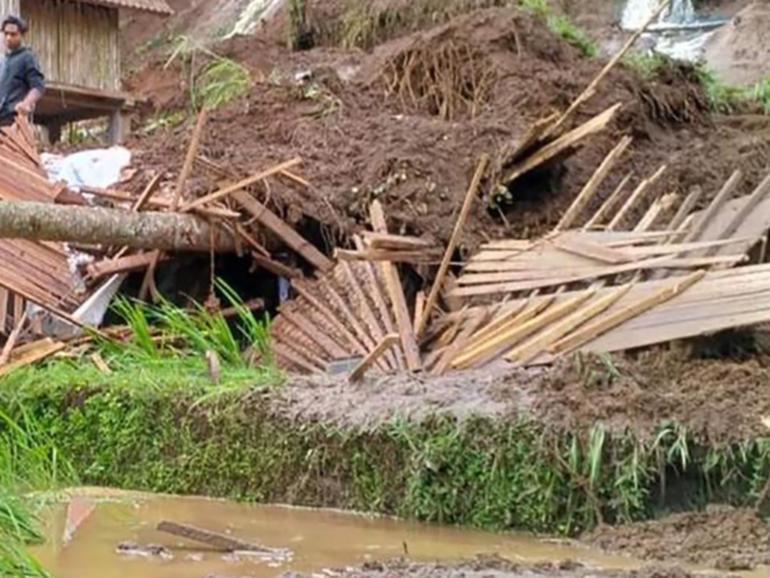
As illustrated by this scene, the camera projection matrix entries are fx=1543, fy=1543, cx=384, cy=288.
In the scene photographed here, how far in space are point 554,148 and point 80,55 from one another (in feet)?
37.8

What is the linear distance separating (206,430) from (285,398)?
603 mm

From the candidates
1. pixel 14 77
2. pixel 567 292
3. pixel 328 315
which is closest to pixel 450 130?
pixel 328 315

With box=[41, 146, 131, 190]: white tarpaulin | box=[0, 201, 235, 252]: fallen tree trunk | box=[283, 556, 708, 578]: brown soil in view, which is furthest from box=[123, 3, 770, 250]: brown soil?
box=[283, 556, 708, 578]: brown soil

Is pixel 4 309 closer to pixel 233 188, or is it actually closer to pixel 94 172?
pixel 233 188

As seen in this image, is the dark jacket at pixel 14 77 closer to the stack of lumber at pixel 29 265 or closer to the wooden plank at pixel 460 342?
the stack of lumber at pixel 29 265

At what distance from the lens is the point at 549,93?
13461 mm

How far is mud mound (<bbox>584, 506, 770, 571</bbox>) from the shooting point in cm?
665

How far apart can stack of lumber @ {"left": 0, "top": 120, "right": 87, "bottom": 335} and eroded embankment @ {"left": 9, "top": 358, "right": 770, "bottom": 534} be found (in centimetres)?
134

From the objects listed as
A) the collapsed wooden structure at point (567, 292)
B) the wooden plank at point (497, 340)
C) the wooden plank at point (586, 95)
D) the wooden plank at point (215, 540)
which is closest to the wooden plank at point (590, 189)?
the collapsed wooden structure at point (567, 292)

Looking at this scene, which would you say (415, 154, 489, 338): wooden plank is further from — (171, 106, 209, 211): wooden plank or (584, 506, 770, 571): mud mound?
(584, 506, 770, 571): mud mound

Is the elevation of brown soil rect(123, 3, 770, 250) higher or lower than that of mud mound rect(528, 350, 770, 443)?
higher

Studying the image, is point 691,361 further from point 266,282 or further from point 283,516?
point 266,282

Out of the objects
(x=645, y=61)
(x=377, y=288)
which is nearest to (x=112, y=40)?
(x=645, y=61)

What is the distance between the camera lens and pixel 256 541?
7113 mm
